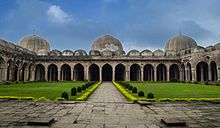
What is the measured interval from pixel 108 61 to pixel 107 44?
25.5ft

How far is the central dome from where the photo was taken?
51.3 meters

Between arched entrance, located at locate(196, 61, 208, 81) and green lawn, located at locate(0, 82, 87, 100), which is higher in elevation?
arched entrance, located at locate(196, 61, 208, 81)

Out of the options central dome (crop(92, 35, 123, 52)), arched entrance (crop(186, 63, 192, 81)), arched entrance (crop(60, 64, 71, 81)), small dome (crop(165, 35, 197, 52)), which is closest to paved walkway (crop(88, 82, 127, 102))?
arched entrance (crop(186, 63, 192, 81))

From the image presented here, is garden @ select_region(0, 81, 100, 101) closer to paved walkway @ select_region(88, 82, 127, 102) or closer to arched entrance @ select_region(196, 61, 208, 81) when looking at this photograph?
paved walkway @ select_region(88, 82, 127, 102)

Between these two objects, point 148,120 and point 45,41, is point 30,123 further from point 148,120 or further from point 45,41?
point 45,41

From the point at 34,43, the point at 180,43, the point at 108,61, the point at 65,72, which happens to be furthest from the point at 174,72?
the point at 34,43

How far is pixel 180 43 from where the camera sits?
50.0m

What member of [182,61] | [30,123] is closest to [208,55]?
[182,61]

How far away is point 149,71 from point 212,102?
40.3 metres

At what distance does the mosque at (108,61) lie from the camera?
124ft

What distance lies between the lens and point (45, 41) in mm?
54438

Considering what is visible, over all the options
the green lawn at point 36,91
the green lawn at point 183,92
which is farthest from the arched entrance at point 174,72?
the green lawn at point 36,91

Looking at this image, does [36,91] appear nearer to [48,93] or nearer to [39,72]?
[48,93]

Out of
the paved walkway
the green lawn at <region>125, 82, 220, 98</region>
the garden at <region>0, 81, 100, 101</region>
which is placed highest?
the garden at <region>0, 81, 100, 101</region>
